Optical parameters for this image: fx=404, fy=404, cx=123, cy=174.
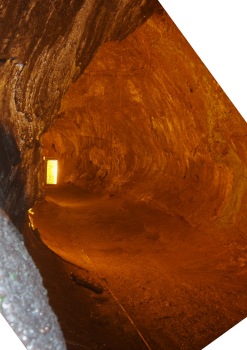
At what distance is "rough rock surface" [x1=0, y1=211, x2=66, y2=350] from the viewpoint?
194 cm

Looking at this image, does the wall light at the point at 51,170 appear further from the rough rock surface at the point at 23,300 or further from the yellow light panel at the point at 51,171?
the rough rock surface at the point at 23,300

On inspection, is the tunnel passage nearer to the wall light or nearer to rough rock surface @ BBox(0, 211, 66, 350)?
the wall light

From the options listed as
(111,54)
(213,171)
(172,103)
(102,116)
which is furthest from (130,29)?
(102,116)

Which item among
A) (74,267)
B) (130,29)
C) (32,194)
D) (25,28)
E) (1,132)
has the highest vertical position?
(130,29)

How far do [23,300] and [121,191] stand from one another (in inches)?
470

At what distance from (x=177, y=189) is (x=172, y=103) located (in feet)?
7.94

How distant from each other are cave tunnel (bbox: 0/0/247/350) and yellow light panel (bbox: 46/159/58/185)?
0.50 feet

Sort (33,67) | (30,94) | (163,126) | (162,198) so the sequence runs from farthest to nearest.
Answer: (162,198), (163,126), (30,94), (33,67)

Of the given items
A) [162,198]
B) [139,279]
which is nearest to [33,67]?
[139,279]

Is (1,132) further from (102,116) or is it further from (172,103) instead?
(102,116)

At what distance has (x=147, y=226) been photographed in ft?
32.1

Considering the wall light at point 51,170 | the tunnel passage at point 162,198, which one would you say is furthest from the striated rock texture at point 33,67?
the wall light at point 51,170

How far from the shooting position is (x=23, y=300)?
2.07m

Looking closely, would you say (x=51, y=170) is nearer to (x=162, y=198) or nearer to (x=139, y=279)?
(x=162, y=198)
